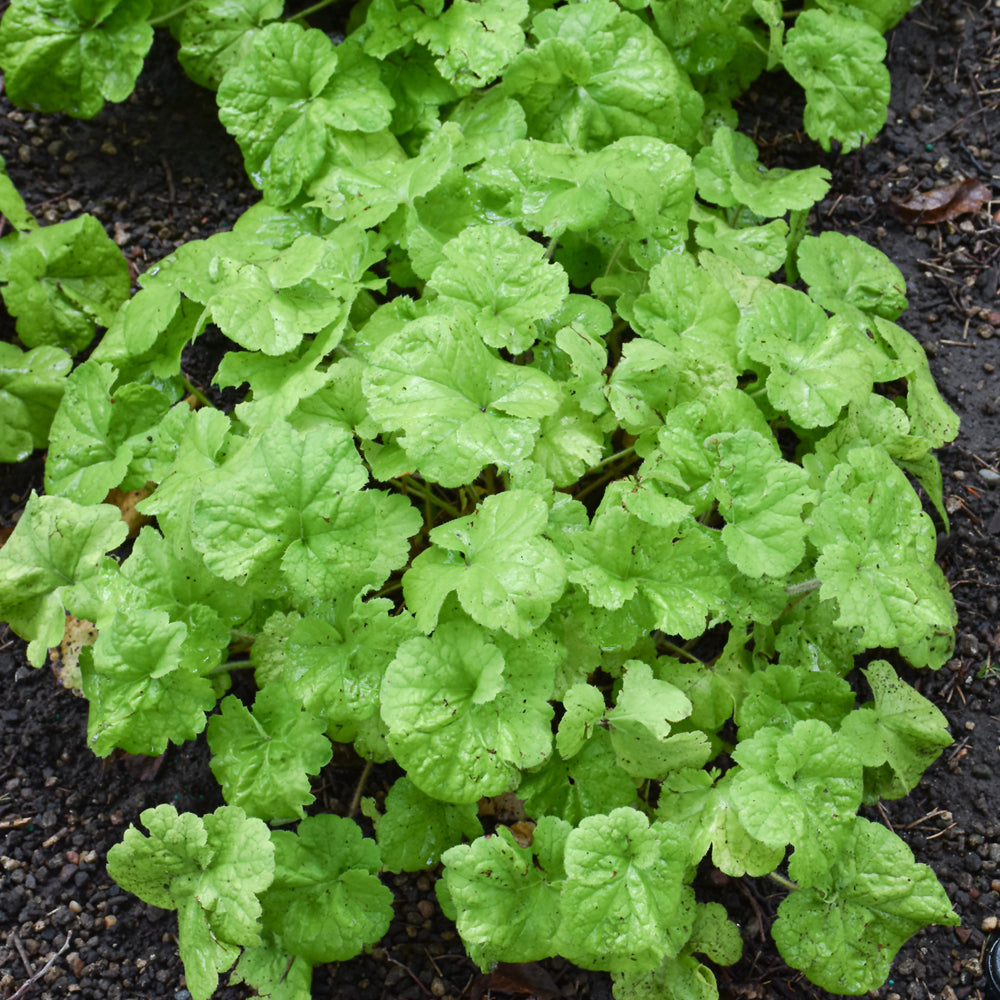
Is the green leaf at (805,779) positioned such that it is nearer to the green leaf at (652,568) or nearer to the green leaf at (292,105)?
the green leaf at (652,568)

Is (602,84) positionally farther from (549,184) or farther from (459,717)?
(459,717)

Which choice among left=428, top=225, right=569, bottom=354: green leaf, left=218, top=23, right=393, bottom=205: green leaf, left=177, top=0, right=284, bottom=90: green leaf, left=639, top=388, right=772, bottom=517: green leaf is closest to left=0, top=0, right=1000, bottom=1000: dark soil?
left=177, top=0, right=284, bottom=90: green leaf

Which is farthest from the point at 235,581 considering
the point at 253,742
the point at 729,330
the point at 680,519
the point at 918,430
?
the point at 918,430

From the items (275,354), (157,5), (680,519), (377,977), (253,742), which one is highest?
(157,5)

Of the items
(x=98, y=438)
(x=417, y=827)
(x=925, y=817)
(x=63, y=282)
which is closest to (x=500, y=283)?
(x=98, y=438)

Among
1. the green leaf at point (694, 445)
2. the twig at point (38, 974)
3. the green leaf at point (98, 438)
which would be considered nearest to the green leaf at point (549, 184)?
the green leaf at point (694, 445)

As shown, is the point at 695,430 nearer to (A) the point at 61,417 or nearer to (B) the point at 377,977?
(B) the point at 377,977
